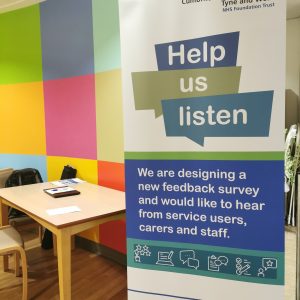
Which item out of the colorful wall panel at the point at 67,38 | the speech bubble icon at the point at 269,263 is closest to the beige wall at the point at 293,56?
the colorful wall panel at the point at 67,38

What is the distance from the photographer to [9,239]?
2295mm

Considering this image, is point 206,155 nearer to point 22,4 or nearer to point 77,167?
point 77,167

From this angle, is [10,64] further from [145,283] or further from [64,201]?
[145,283]

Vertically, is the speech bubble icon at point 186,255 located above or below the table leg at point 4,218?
above

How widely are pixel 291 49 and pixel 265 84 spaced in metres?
3.52

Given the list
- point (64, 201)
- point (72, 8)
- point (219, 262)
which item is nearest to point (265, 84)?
point (219, 262)

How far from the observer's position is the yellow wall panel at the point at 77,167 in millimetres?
3146

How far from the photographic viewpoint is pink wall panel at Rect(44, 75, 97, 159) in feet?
10.2

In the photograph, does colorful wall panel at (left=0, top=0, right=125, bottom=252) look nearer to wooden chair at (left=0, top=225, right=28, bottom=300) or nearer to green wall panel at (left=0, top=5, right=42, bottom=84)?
green wall panel at (left=0, top=5, right=42, bottom=84)

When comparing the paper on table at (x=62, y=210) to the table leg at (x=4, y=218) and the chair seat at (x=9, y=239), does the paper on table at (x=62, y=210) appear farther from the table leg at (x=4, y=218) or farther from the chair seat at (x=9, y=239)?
the table leg at (x=4, y=218)

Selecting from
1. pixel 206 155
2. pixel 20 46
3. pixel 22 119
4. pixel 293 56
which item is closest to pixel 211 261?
pixel 206 155

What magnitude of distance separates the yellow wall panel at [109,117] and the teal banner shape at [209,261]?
4.62 feet

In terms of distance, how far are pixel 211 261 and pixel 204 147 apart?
529mm

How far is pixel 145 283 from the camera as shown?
1.49 m
